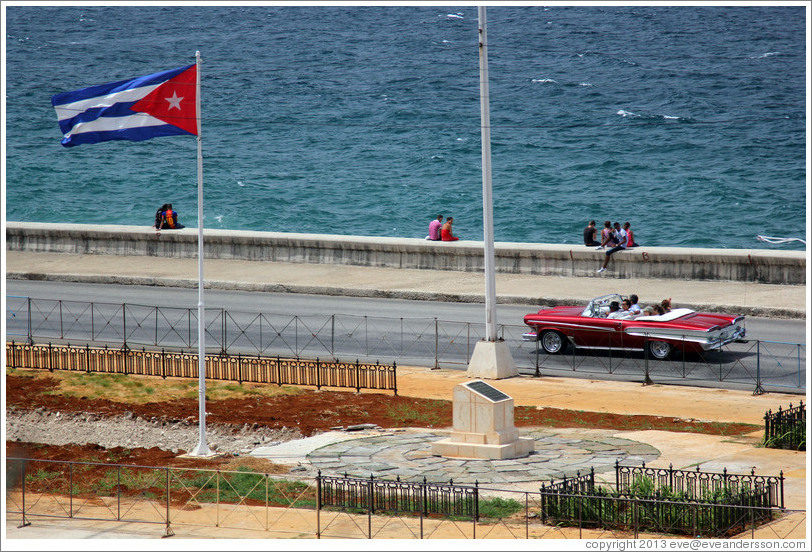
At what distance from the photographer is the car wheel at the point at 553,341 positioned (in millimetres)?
27000

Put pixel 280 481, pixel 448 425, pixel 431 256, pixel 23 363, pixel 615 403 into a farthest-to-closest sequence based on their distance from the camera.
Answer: pixel 431 256 → pixel 23 363 → pixel 615 403 → pixel 448 425 → pixel 280 481

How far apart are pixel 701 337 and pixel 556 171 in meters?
49.9

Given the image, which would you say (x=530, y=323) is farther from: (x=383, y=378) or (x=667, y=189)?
(x=667, y=189)

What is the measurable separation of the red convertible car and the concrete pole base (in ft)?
5.78

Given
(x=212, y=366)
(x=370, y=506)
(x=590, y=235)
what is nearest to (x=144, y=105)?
(x=370, y=506)

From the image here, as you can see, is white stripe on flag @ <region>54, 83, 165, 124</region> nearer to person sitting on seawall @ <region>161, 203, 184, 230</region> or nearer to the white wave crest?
person sitting on seawall @ <region>161, 203, 184, 230</region>

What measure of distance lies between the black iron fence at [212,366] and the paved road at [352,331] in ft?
4.27

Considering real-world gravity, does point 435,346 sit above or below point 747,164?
below

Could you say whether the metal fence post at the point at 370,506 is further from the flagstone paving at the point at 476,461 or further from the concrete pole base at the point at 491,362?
the concrete pole base at the point at 491,362

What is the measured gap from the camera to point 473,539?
559 inches

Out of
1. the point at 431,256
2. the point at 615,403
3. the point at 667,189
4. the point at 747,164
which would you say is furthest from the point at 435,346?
the point at 747,164

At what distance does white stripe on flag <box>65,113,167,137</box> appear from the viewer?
1922 centimetres

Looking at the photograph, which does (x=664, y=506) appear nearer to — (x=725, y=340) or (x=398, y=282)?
(x=725, y=340)

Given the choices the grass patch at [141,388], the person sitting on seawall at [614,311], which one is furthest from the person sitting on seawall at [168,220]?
the person sitting on seawall at [614,311]
